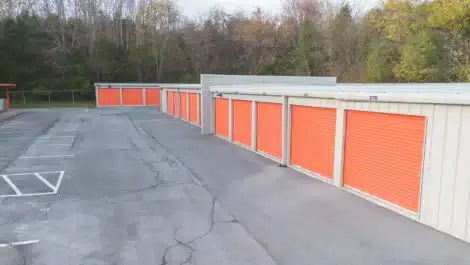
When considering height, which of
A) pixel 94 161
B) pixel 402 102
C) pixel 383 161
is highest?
pixel 402 102

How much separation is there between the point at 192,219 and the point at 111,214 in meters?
1.60

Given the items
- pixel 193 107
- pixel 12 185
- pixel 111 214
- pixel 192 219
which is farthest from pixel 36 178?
pixel 193 107

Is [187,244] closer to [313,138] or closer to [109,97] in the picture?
[313,138]

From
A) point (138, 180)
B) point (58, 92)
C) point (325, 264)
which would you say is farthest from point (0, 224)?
point (58, 92)

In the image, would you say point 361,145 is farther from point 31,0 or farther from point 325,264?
point 31,0

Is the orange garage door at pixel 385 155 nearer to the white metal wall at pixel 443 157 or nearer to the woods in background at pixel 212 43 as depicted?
the white metal wall at pixel 443 157

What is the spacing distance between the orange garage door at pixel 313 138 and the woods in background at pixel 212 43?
22.7m

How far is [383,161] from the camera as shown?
7496 mm

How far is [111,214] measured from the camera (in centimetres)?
706

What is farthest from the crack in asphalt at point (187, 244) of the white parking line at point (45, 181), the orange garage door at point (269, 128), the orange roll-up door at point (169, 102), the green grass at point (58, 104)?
the green grass at point (58, 104)

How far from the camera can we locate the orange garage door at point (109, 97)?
3891 cm

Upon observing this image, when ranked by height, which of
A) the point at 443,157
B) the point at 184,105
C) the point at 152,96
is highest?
the point at 443,157

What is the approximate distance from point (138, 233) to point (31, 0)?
5140 centimetres

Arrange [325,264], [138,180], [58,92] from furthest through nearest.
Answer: [58,92]
[138,180]
[325,264]
